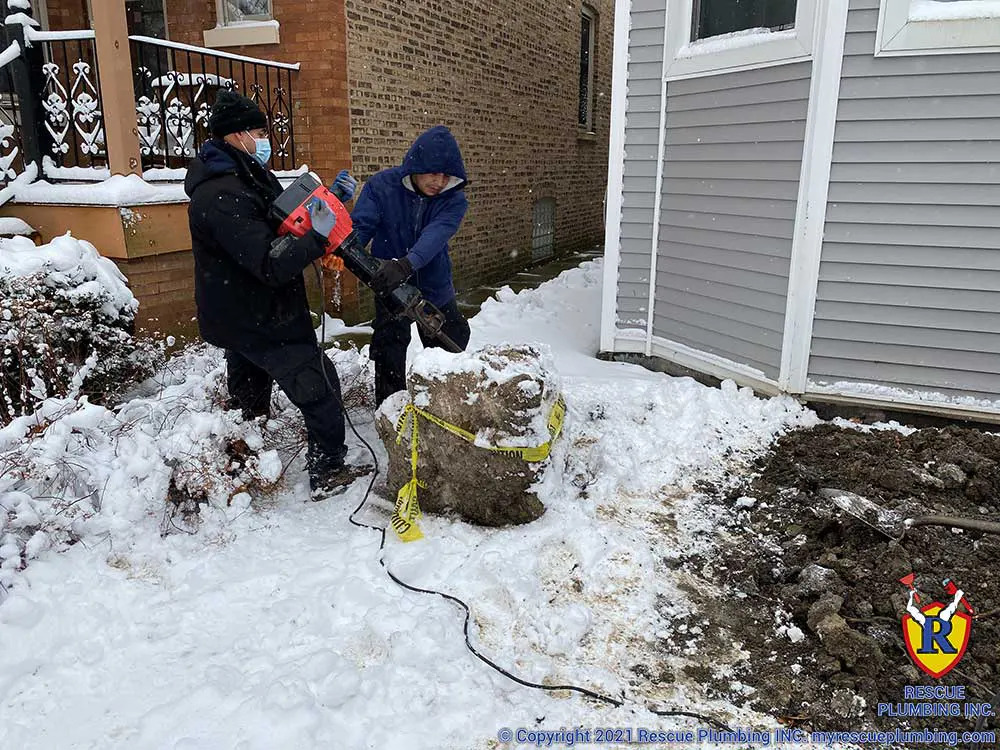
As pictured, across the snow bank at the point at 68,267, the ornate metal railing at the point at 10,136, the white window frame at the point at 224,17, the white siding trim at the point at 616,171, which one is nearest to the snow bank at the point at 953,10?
the white siding trim at the point at 616,171

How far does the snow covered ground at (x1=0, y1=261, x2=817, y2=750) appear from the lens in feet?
7.64

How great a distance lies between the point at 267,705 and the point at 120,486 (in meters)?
1.46

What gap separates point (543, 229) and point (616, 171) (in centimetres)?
669

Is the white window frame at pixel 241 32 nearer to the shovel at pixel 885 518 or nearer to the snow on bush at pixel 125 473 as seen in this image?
the snow on bush at pixel 125 473

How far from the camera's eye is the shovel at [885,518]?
10.2 ft

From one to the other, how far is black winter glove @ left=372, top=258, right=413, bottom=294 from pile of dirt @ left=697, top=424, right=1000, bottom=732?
81.9 inches

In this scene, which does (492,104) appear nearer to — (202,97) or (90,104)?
(202,97)

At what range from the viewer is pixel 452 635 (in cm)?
271

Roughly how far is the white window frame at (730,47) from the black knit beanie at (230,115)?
11.4 ft

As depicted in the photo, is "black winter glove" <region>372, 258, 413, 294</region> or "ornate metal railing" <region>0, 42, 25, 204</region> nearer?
"black winter glove" <region>372, 258, 413, 294</region>

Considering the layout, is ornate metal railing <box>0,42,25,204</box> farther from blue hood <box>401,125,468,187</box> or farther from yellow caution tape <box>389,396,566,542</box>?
yellow caution tape <box>389,396,566,542</box>

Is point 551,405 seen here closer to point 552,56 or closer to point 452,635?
point 452,635

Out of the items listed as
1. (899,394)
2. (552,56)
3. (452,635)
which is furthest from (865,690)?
(552,56)

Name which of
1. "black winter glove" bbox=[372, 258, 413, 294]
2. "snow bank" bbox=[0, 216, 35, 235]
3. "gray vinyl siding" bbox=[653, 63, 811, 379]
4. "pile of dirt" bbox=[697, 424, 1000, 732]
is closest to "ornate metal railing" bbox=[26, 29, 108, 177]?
"snow bank" bbox=[0, 216, 35, 235]
